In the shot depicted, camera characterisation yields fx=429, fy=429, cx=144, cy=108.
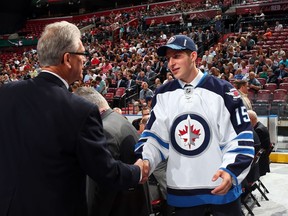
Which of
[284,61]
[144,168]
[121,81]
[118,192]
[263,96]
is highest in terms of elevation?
[144,168]

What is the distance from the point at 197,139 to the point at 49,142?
94cm

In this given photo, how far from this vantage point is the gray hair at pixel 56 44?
6.48 ft

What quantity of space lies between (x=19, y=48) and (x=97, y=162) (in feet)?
99.7

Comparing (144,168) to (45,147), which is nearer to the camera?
(45,147)

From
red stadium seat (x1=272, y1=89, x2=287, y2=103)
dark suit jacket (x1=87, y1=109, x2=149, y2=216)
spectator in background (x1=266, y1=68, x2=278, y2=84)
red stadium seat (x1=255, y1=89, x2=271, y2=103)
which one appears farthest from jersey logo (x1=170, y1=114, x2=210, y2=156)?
spectator in background (x1=266, y1=68, x2=278, y2=84)

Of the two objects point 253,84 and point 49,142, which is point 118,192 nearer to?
point 49,142

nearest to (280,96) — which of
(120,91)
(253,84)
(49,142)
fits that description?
(253,84)

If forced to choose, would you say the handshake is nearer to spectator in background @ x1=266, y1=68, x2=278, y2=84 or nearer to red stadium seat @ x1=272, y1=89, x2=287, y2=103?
red stadium seat @ x1=272, y1=89, x2=287, y2=103

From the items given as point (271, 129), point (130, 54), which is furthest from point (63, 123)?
point (130, 54)

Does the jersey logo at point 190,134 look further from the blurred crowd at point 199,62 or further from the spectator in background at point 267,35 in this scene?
the spectator in background at point 267,35

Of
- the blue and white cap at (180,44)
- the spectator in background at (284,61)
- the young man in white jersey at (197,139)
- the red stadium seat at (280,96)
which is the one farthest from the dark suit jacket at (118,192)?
the spectator in background at (284,61)

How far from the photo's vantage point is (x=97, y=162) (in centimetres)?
194

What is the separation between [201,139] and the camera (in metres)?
2.48

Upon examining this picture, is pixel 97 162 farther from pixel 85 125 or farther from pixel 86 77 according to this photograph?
pixel 86 77
